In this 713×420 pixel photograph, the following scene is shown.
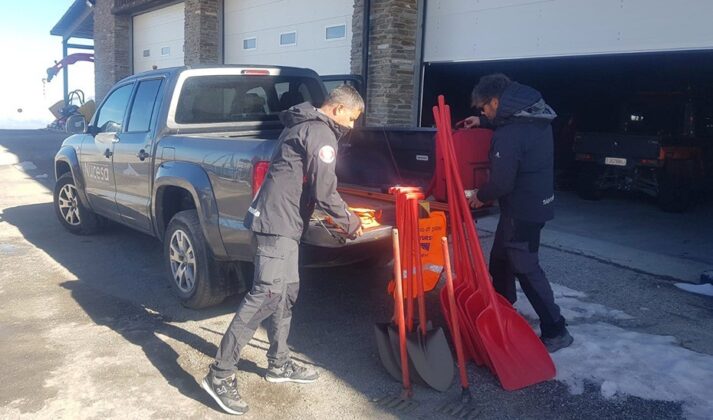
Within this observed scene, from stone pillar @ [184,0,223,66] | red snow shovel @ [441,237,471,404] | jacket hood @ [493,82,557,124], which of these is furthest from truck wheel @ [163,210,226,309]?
stone pillar @ [184,0,223,66]

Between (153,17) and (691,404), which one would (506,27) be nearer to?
(691,404)

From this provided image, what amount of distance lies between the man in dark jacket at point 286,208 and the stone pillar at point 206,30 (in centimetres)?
1188

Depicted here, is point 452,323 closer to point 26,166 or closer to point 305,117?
point 305,117

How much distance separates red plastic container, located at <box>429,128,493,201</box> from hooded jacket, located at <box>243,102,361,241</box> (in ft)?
3.39

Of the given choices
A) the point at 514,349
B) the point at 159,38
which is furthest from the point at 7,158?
the point at 514,349

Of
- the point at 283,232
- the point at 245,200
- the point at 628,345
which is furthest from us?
the point at 628,345

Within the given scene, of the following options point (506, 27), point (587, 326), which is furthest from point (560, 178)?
point (587, 326)

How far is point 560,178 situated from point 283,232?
11266 mm

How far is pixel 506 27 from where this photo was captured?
866cm

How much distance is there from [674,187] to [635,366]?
26.2 ft

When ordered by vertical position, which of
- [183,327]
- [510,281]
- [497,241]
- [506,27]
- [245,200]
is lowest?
[183,327]

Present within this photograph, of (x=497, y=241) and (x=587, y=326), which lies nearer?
(x=497, y=241)

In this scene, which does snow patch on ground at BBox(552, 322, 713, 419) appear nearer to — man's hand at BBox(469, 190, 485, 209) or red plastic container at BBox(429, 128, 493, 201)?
man's hand at BBox(469, 190, 485, 209)

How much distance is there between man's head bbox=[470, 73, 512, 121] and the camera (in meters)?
4.10
